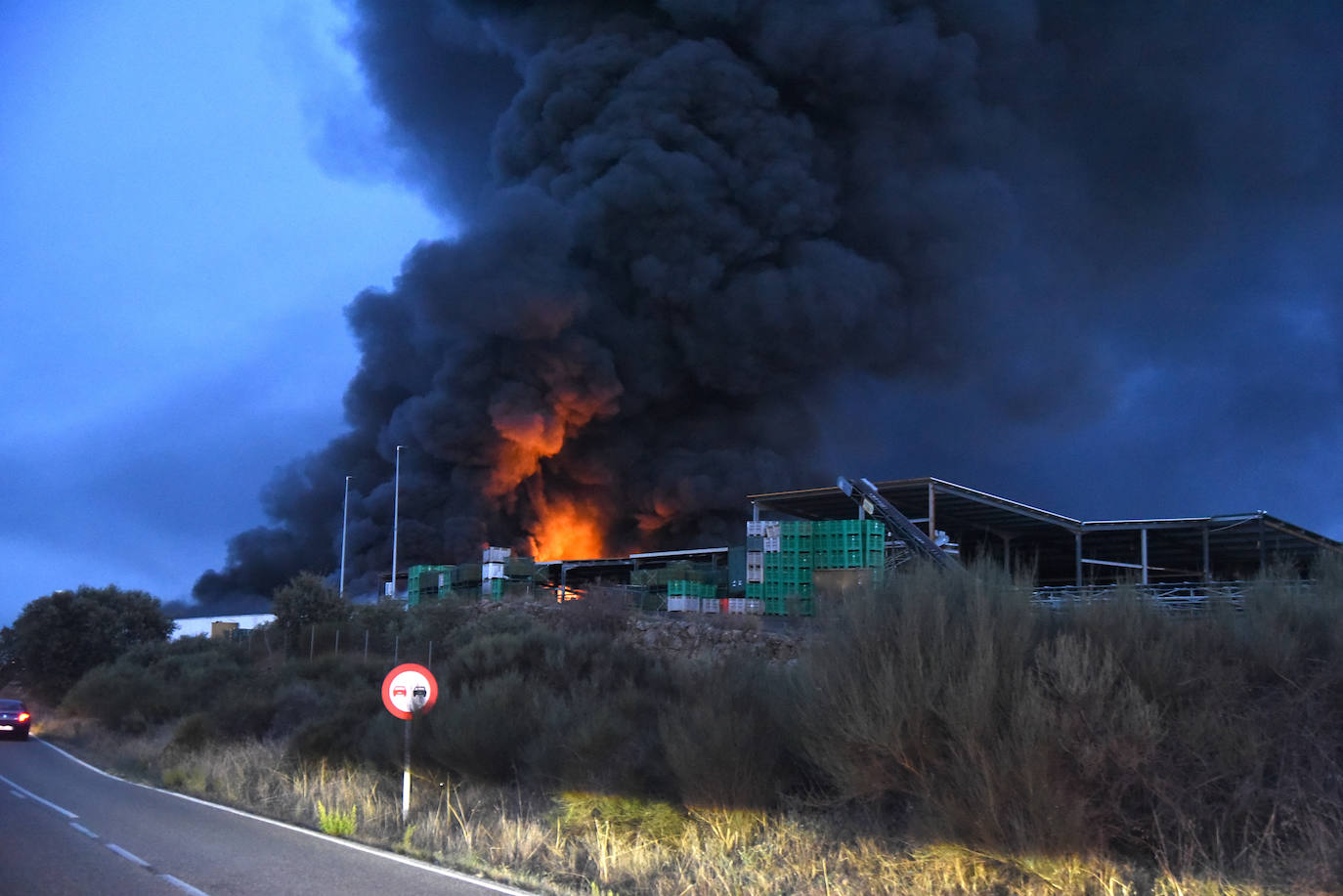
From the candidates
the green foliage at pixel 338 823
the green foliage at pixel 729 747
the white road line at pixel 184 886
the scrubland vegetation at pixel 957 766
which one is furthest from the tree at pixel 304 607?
the green foliage at pixel 729 747

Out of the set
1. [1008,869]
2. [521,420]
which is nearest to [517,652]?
[1008,869]

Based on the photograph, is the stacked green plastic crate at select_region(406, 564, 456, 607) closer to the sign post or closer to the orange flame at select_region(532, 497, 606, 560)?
the orange flame at select_region(532, 497, 606, 560)

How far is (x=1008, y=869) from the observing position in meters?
6.17

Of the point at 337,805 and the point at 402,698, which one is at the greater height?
the point at 402,698

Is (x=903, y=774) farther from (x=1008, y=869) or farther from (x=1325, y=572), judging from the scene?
(x=1325, y=572)

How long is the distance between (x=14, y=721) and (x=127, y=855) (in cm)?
2045

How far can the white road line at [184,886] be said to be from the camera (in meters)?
6.80

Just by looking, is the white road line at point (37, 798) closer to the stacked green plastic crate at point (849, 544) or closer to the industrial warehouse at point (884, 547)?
the industrial warehouse at point (884, 547)

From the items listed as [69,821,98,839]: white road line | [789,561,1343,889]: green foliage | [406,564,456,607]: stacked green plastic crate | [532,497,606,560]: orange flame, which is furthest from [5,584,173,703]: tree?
[789,561,1343,889]: green foliage

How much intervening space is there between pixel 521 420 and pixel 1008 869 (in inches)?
1542

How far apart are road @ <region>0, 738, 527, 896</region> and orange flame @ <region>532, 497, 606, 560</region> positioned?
118 ft

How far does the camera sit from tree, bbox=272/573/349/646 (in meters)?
29.5

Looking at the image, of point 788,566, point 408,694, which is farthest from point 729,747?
point 788,566

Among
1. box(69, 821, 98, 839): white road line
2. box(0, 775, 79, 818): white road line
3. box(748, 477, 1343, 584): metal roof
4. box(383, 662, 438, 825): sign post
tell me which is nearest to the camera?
box(69, 821, 98, 839): white road line
